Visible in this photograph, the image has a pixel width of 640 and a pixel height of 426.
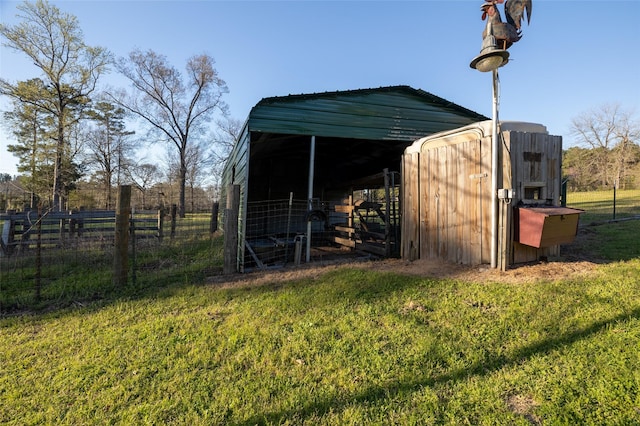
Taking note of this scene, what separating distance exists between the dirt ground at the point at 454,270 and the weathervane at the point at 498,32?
10.6 ft

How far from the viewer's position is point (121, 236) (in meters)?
5.07

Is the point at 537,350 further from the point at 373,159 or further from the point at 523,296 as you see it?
the point at 373,159

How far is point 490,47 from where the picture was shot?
4.22 metres

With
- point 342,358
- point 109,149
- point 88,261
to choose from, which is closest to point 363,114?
point 342,358

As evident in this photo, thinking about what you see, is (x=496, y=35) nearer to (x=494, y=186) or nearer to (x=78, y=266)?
(x=494, y=186)

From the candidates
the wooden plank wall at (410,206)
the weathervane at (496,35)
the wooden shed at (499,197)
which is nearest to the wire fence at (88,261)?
the wooden plank wall at (410,206)

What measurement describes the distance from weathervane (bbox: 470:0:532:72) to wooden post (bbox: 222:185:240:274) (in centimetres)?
484

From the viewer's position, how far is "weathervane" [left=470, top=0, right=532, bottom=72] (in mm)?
4179

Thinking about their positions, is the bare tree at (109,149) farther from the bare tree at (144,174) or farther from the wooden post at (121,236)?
the wooden post at (121,236)

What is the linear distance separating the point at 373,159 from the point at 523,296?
28.3 feet

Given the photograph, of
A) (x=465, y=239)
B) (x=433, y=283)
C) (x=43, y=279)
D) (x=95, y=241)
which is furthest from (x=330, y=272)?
(x=95, y=241)

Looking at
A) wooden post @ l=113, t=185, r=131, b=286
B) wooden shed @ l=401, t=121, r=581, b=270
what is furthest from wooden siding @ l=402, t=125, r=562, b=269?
wooden post @ l=113, t=185, r=131, b=286

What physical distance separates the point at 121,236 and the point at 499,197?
6430 millimetres

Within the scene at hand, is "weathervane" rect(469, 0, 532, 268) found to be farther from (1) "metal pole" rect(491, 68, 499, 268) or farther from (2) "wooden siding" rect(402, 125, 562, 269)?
(2) "wooden siding" rect(402, 125, 562, 269)
